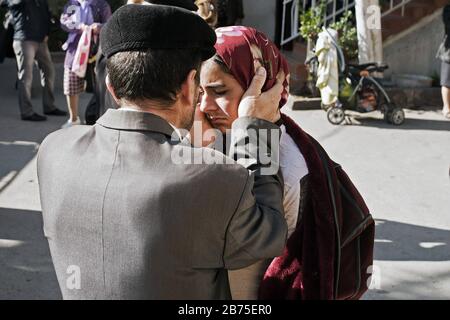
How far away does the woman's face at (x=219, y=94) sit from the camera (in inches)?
91.0

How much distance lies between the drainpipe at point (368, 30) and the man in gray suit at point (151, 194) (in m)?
8.15

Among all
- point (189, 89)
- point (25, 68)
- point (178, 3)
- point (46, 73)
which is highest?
point (178, 3)

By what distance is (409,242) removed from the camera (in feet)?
18.0

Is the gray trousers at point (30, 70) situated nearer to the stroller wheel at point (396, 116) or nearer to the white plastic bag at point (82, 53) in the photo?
the white plastic bag at point (82, 53)

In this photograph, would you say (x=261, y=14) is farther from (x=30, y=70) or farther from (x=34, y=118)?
(x=34, y=118)

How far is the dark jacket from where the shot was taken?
8.63m

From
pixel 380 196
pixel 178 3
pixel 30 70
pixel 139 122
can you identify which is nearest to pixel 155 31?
pixel 139 122

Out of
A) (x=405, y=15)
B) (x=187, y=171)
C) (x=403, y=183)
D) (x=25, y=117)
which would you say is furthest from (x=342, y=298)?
(x=405, y=15)

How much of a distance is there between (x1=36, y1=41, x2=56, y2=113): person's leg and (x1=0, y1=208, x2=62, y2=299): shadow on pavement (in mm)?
3571

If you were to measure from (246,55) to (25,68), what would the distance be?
7158 millimetres

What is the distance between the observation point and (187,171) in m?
1.77

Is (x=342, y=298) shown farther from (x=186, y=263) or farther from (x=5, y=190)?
(x=5, y=190)

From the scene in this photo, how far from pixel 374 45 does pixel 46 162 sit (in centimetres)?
847

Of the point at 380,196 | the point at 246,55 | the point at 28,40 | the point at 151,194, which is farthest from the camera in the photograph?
the point at 28,40
